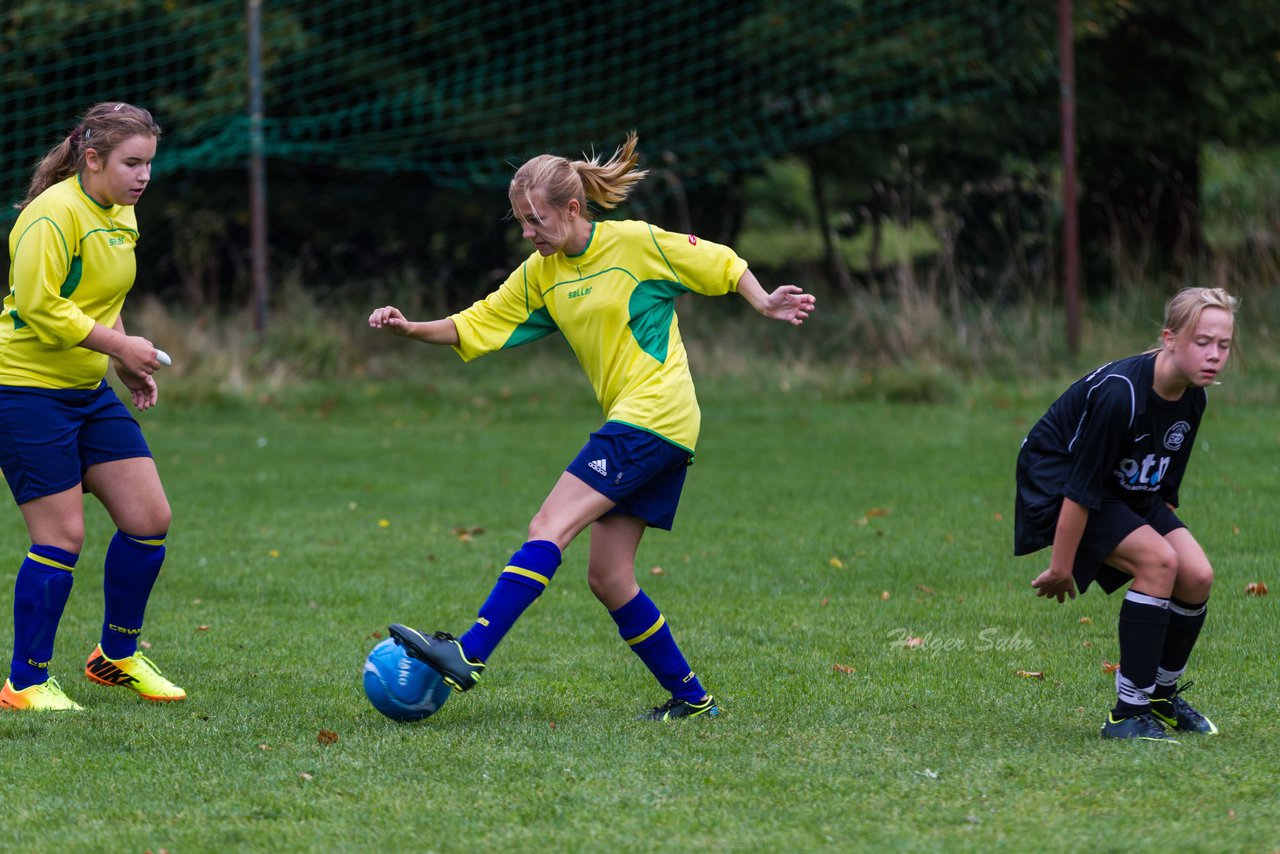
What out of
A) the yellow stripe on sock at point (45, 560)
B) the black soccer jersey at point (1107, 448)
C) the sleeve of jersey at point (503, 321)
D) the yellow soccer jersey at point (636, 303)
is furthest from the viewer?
the yellow stripe on sock at point (45, 560)

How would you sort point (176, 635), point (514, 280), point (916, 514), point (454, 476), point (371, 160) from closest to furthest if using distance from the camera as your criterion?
1. point (514, 280)
2. point (176, 635)
3. point (916, 514)
4. point (454, 476)
5. point (371, 160)

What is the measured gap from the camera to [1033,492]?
479 centimetres

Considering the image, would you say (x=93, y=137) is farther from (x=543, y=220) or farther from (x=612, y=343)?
(x=612, y=343)

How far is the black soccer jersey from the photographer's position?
4504 millimetres

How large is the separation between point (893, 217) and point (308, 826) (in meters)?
12.7

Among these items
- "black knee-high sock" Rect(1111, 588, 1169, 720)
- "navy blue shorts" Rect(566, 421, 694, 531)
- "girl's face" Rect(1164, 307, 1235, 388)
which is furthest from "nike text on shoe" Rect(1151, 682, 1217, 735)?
"navy blue shorts" Rect(566, 421, 694, 531)

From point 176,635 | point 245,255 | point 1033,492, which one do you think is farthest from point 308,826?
point 245,255

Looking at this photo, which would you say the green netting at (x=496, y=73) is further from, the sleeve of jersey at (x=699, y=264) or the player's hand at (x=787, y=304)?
the player's hand at (x=787, y=304)

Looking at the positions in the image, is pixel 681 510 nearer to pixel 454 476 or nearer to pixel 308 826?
pixel 454 476

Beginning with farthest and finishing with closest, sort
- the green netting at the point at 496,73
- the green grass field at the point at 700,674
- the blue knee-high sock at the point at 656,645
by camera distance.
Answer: the green netting at the point at 496,73, the blue knee-high sock at the point at 656,645, the green grass field at the point at 700,674

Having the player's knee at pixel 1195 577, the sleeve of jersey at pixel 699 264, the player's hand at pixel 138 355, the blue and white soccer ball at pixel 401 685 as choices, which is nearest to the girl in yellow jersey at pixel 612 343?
the sleeve of jersey at pixel 699 264

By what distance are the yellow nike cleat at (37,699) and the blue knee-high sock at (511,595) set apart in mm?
1486

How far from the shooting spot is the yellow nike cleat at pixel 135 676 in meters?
5.41

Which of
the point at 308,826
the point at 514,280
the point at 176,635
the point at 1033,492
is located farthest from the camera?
the point at 176,635
